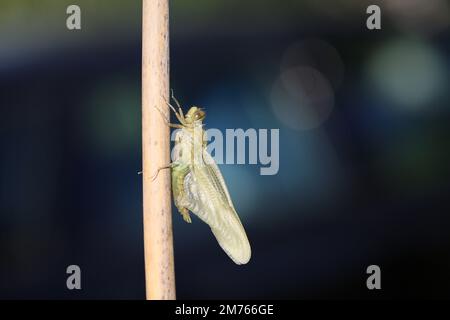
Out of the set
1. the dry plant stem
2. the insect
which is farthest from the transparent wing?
the dry plant stem

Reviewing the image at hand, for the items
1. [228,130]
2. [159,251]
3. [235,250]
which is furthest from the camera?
[228,130]

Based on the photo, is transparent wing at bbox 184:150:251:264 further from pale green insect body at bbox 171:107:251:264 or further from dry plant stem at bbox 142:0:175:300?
dry plant stem at bbox 142:0:175:300

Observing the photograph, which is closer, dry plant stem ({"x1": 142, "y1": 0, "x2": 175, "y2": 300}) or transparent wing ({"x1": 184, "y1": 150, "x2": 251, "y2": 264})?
dry plant stem ({"x1": 142, "y1": 0, "x2": 175, "y2": 300})

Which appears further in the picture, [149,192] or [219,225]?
[219,225]

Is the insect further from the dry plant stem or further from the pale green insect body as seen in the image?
the dry plant stem

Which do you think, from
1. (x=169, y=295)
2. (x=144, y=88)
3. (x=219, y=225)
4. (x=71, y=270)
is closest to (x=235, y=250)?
(x=219, y=225)

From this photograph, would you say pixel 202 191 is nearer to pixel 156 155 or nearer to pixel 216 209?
pixel 216 209

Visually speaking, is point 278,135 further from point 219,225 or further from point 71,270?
point 71,270
